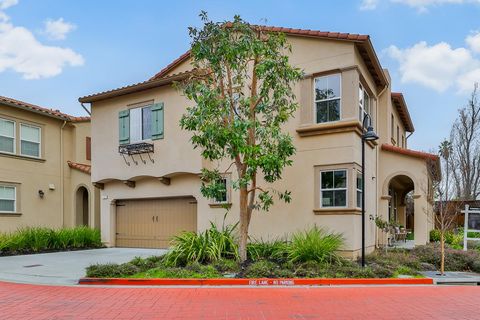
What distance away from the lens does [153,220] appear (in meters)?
17.3

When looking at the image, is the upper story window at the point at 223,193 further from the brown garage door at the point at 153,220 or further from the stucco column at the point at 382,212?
the stucco column at the point at 382,212

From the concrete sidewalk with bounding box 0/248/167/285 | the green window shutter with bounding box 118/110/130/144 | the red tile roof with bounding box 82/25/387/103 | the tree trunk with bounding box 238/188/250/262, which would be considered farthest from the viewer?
the green window shutter with bounding box 118/110/130/144

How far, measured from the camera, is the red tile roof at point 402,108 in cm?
1854

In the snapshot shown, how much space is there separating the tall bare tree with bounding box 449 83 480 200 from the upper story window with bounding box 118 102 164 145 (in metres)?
25.6

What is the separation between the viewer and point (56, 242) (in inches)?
666

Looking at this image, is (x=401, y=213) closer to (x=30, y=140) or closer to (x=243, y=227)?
(x=243, y=227)

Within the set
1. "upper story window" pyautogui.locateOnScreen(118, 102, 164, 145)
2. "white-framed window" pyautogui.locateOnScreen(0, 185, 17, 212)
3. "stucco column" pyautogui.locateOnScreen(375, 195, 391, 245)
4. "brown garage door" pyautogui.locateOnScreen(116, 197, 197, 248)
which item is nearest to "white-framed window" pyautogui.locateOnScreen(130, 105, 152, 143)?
"upper story window" pyautogui.locateOnScreen(118, 102, 164, 145)

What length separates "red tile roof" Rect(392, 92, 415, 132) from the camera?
730 inches

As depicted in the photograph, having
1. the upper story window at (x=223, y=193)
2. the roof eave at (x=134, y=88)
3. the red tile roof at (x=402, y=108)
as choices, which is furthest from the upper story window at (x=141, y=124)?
the red tile roof at (x=402, y=108)

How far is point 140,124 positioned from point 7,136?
22.6 feet

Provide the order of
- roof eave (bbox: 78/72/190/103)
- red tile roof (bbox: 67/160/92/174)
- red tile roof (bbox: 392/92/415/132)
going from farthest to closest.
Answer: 1. red tile roof (bbox: 67/160/92/174)
2. red tile roof (bbox: 392/92/415/132)
3. roof eave (bbox: 78/72/190/103)

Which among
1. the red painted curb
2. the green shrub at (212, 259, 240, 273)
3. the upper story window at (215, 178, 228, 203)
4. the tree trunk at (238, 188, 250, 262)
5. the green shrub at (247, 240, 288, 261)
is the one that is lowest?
the red painted curb

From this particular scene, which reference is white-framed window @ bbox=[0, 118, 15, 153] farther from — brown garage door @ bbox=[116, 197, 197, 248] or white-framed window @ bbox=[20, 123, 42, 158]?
brown garage door @ bbox=[116, 197, 197, 248]

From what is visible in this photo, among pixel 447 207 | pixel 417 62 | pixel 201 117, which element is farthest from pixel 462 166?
pixel 201 117
